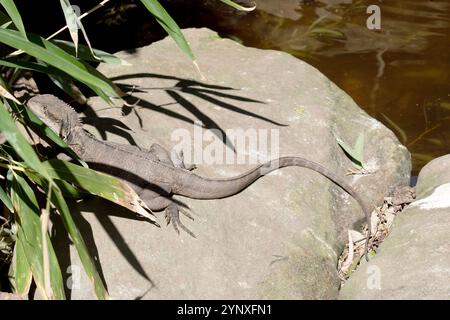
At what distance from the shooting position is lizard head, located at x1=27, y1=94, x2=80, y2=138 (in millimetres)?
4883

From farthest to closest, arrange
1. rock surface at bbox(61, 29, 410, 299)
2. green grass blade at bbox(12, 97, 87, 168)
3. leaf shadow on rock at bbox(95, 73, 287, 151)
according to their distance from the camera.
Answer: leaf shadow on rock at bbox(95, 73, 287, 151)
rock surface at bbox(61, 29, 410, 299)
green grass blade at bbox(12, 97, 87, 168)

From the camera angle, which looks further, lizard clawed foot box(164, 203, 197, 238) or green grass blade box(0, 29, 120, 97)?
lizard clawed foot box(164, 203, 197, 238)

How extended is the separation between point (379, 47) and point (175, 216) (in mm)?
4277

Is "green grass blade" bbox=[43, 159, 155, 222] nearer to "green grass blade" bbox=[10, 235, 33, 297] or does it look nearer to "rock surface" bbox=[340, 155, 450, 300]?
"green grass blade" bbox=[10, 235, 33, 297]

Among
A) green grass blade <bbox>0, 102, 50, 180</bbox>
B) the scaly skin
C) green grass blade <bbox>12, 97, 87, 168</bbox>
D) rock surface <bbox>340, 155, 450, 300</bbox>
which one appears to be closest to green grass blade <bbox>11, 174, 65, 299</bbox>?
green grass blade <bbox>12, 97, 87, 168</bbox>

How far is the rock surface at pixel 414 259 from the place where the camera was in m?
4.16

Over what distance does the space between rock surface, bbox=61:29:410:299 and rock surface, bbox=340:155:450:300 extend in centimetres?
28

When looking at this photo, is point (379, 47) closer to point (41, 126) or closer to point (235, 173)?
point (235, 173)

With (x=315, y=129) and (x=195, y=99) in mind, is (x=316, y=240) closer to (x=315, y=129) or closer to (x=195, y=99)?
(x=315, y=129)

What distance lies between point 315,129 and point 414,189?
100cm

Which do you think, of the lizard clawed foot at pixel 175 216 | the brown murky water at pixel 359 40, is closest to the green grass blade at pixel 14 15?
the lizard clawed foot at pixel 175 216

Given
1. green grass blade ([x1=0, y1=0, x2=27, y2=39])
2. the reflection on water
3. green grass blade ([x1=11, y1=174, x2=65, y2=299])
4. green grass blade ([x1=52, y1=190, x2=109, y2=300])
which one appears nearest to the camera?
green grass blade ([x1=52, y1=190, x2=109, y2=300])

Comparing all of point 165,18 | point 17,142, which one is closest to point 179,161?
point 165,18

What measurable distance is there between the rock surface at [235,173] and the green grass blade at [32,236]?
10.9 inches
